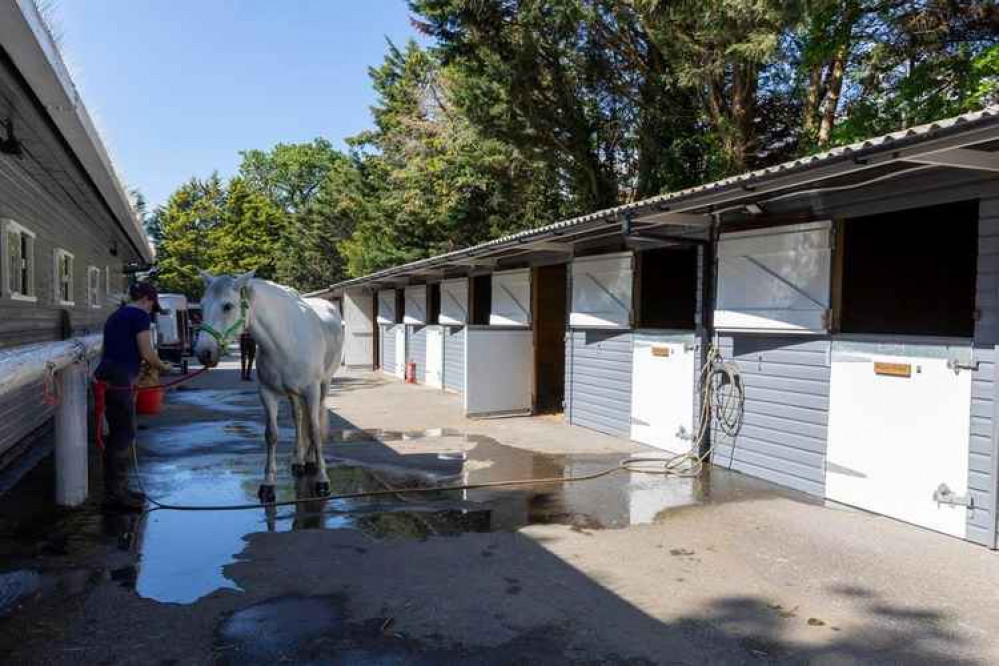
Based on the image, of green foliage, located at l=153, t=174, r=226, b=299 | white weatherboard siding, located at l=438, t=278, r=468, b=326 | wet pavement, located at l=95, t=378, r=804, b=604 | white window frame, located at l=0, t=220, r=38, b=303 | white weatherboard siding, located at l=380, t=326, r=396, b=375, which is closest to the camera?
wet pavement, located at l=95, t=378, r=804, b=604

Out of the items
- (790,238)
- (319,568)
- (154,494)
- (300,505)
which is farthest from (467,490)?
(790,238)

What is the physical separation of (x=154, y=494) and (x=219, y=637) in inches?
119

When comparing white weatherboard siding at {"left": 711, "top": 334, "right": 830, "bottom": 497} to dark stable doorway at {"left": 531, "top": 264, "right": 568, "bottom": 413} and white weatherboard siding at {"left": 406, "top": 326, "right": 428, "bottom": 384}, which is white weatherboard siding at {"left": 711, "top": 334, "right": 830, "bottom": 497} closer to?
dark stable doorway at {"left": 531, "top": 264, "right": 568, "bottom": 413}

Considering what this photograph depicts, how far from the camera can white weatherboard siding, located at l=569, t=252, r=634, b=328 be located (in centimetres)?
833

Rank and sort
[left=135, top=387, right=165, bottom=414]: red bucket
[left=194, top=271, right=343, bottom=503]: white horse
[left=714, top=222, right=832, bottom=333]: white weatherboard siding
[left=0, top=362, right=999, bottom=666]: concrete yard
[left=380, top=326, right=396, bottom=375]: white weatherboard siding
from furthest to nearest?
1. [left=380, top=326, right=396, bottom=375]: white weatherboard siding
2. [left=135, top=387, right=165, bottom=414]: red bucket
3. [left=714, top=222, right=832, bottom=333]: white weatherboard siding
4. [left=194, top=271, right=343, bottom=503]: white horse
5. [left=0, top=362, right=999, bottom=666]: concrete yard

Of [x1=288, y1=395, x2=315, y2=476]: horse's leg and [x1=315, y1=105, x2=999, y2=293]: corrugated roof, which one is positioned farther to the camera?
[x1=288, y1=395, x2=315, y2=476]: horse's leg

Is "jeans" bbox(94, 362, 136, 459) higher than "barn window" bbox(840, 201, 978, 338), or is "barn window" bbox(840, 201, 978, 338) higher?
"barn window" bbox(840, 201, 978, 338)

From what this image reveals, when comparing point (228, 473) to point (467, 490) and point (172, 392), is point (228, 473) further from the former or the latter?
point (172, 392)

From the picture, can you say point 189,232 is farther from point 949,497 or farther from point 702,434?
point 949,497

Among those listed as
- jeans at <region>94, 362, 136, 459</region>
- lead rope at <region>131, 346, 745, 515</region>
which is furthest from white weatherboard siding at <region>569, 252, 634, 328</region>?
jeans at <region>94, 362, 136, 459</region>

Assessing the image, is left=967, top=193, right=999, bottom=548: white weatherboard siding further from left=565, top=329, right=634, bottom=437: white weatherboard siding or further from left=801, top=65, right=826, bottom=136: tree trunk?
left=801, top=65, right=826, bottom=136: tree trunk

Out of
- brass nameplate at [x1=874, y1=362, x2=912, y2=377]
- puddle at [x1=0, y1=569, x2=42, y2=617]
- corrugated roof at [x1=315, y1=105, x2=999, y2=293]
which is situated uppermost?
corrugated roof at [x1=315, y1=105, x2=999, y2=293]

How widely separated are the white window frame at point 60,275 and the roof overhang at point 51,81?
1.85m

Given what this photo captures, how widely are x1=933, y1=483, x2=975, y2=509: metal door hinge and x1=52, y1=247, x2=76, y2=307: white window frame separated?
383 inches
